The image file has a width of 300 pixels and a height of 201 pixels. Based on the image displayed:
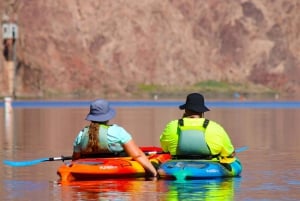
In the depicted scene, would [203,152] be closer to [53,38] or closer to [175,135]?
[175,135]

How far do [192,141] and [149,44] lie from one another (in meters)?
104

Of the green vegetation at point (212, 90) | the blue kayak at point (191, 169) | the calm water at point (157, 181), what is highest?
the blue kayak at point (191, 169)

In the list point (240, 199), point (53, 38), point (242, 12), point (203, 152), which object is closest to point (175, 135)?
point (203, 152)

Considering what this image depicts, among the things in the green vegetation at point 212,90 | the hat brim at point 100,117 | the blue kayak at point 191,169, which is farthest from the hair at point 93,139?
the green vegetation at point 212,90

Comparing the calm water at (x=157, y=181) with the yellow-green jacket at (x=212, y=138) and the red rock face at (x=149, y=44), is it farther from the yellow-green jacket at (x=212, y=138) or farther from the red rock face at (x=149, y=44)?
the red rock face at (x=149, y=44)

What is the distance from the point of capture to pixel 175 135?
18906 mm

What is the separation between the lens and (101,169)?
60.9 ft

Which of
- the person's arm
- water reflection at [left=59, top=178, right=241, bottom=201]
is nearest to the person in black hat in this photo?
water reflection at [left=59, top=178, right=241, bottom=201]

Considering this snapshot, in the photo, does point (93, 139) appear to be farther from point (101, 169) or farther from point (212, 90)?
point (212, 90)

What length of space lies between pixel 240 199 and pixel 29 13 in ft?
341

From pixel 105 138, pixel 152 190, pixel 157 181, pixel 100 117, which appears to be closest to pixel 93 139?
pixel 105 138

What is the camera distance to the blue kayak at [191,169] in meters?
18.4

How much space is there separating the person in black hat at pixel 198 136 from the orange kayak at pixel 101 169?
859 mm

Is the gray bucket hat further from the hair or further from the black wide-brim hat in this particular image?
the black wide-brim hat
